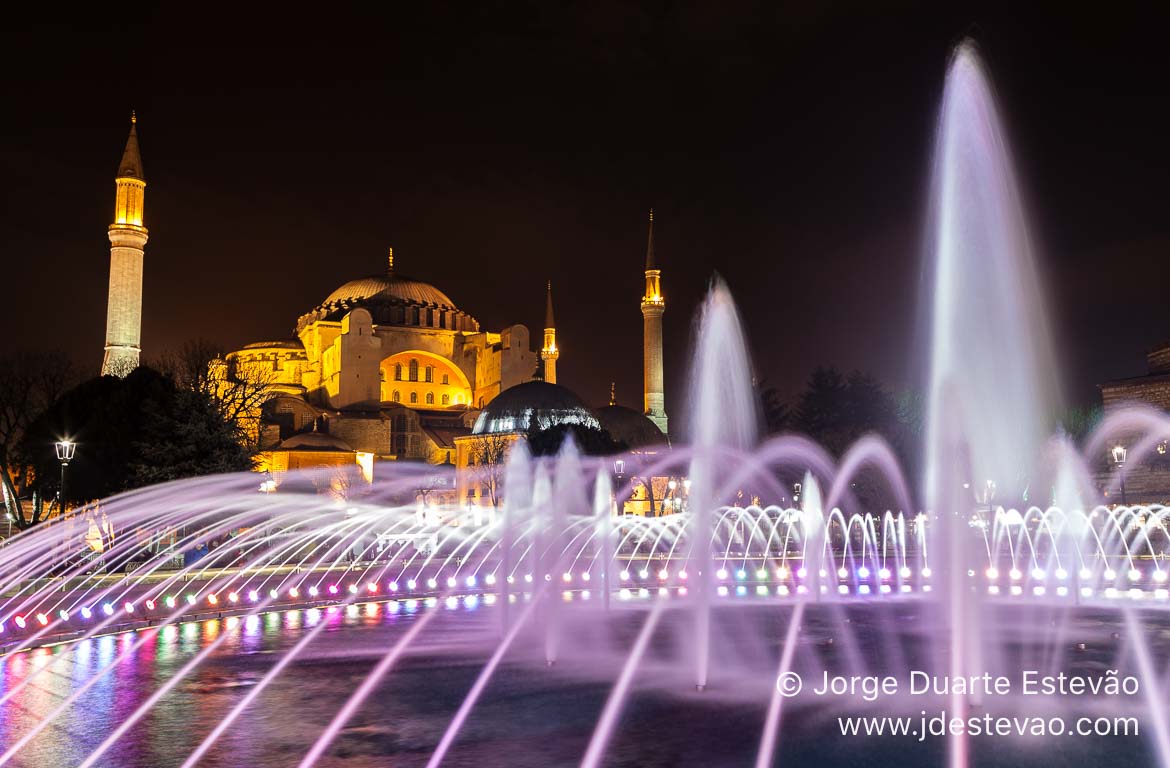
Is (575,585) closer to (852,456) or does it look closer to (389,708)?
(389,708)

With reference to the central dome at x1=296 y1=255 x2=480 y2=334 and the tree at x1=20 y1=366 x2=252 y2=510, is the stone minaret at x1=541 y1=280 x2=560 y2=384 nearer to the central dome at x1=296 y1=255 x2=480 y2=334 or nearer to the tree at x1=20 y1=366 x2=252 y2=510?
the central dome at x1=296 y1=255 x2=480 y2=334

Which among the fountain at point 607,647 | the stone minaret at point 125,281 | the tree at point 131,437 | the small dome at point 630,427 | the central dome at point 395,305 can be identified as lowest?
A: the fountain at point 607,647

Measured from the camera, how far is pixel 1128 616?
554 inches

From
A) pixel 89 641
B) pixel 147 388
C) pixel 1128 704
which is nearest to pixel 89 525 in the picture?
pixel 147 388

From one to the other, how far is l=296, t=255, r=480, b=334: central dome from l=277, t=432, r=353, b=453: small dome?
47.2ft

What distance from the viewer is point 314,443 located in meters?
58.4

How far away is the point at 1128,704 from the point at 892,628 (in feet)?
15.3

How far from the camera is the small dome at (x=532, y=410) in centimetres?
5844

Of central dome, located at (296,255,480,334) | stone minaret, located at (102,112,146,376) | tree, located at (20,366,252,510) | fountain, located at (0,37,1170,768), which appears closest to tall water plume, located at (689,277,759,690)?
fountain, located at (0,37,1170,768)

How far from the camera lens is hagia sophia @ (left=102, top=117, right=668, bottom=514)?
45125 millimetres

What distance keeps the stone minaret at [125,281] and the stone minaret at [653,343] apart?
1177 inches

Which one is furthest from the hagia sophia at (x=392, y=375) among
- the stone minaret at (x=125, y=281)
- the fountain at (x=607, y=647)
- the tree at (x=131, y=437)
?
the fountain at (x=607, y=647)

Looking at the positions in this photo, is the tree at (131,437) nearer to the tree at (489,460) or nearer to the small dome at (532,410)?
the tree at (489,460)

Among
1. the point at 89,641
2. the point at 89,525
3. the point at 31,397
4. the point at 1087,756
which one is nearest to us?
the point at 1087,756
